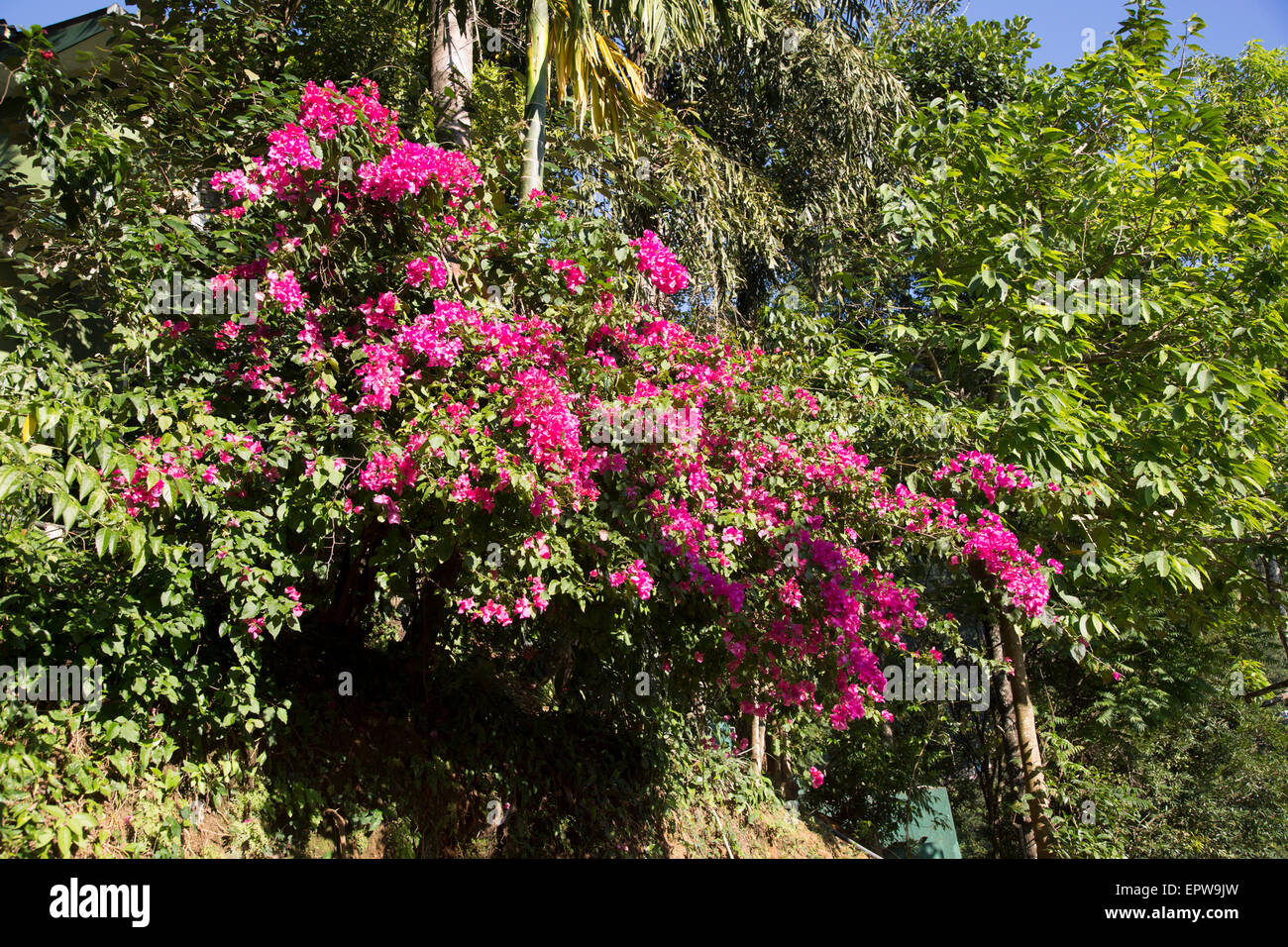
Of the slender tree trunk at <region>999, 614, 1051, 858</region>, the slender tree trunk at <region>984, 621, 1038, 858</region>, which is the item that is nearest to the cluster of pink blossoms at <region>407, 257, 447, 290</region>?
the slender tree trunk at <region>999, 614, 1051, 858</region>

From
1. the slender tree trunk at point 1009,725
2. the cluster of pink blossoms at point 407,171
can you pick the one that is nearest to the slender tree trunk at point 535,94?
the cluster of pink blossoms at point 407,171

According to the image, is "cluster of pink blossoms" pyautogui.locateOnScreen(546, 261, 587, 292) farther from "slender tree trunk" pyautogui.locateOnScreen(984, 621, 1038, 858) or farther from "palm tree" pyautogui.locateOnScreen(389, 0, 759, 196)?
"slender tree trunk" pyautogui.locateOnScreen(984, 621, 1038, 858)

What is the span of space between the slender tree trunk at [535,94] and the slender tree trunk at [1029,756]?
5593mm

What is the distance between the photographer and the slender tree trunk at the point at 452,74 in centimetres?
616

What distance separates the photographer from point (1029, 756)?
8.47 m

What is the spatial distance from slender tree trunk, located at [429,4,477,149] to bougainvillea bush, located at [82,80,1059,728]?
89 cm

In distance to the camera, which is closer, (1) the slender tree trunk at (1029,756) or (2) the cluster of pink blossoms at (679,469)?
(2) the cluster of pink blossoms at (679,469)

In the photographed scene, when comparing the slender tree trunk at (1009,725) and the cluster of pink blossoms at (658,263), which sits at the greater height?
the cluster of pink blossoms at (658,263)

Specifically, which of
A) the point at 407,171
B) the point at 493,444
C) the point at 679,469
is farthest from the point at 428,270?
the point at 679,469

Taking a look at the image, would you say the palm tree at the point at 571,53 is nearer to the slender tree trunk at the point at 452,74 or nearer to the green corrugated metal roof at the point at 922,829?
the slender tree trunk at the point at 452,74

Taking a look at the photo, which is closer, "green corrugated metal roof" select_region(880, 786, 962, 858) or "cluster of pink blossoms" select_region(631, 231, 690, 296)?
"cluster of pink blossoms" select_region(631, 231, 690, 296)

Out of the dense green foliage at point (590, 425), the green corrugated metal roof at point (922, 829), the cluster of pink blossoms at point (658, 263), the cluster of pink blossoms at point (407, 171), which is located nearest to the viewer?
the dense green foliage at point (590, 425)

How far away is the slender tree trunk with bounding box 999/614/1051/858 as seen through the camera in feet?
27.6

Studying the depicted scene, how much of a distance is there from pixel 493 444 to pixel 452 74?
135 inches
